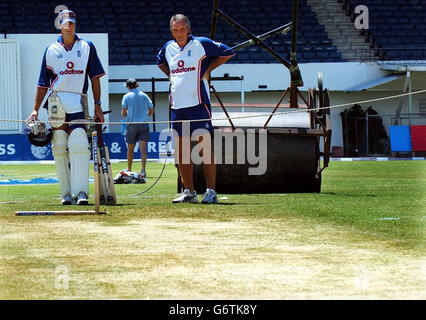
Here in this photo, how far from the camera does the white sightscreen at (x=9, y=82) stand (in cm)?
3203

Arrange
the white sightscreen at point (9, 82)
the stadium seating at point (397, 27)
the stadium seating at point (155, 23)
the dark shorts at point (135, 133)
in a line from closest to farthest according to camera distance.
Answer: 1. the dark shorts at point (135, 133)
2. the white sightscreen at point (9, 82)
3. the stadium seating at point (155, 23)
4. the stadium seating at point (397, 27)

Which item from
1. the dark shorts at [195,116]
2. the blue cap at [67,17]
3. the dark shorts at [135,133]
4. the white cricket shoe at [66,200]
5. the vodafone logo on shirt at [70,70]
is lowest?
the white cricket shoe at [66,200]

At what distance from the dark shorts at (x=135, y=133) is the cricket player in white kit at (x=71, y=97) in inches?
285

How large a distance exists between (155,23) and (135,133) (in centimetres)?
2006

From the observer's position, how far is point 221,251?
568 cm

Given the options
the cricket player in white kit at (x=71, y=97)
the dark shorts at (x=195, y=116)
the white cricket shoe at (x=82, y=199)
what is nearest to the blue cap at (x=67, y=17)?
the cricket player in white kit at (x=71, y=97)

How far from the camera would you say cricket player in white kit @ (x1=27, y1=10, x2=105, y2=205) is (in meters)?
9.55

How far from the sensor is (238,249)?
5.76m

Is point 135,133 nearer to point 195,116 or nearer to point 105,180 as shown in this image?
point 195,116

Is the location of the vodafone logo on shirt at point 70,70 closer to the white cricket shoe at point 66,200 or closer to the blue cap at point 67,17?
the blue cap at point 67,17

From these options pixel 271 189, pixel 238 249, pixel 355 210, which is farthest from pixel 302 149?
pixel 238 249

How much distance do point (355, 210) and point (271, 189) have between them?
307 centimetres

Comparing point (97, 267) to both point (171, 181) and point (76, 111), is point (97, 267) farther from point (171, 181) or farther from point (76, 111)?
point (171, 181)

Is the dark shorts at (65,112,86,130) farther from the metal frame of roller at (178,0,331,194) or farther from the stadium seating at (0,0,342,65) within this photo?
the stadium seating at (0,0,342,65)
